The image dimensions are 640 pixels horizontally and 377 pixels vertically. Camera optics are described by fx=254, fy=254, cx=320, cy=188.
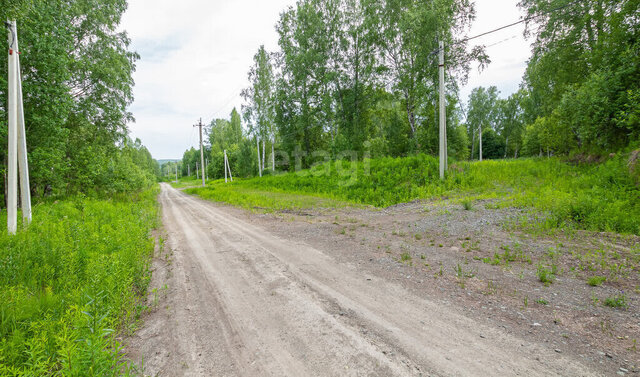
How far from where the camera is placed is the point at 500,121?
51844mm

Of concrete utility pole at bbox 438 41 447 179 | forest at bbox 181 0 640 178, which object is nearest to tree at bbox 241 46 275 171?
forest at bbox 181 0 640 178

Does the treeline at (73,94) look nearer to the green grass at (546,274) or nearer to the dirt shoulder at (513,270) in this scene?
the dirt shoulder at (513,270)

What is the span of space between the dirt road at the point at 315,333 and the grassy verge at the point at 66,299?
0.45 meters

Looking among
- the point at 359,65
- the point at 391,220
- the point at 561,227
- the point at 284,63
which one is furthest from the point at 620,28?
the point at 284,63

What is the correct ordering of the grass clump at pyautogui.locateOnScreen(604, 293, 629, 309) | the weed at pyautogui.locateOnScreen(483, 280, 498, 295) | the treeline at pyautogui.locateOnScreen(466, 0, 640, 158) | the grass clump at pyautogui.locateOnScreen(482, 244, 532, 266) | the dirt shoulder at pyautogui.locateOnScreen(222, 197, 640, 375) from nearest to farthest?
the dirt shoulder at pyautogui.locateOnScreen(222, 197, 640, 375)
the grass clump at pyautogui.locateOnScreen(604, 293, 629, 309)
the weed at pyautogui.locateOnScreen(483, 280, 498, 295)
the grass clump at pyautogui.locateOnScreen(482, 244, 532, 266)
the treeline at pyautogui.locateOnScreen(466, 0, 640, 158)

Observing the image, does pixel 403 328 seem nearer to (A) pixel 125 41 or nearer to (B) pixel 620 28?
(B) pixel 620 28

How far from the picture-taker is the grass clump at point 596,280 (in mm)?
3900

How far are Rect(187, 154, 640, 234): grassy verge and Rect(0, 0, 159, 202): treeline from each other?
26.6 feet

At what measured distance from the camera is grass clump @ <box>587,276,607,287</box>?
154 inches

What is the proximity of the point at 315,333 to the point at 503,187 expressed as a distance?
1259 cm

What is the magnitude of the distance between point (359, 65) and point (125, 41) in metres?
17.4

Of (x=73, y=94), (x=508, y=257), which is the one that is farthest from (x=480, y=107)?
(x=73, y=94)

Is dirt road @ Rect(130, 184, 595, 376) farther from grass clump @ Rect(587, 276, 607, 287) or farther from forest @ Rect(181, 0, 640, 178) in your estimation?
forest @ Rect(181, 0, 640, 178)

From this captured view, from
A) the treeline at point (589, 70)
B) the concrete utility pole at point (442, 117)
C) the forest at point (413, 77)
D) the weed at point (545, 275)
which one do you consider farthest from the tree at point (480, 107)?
the weed at point (545, 275)
